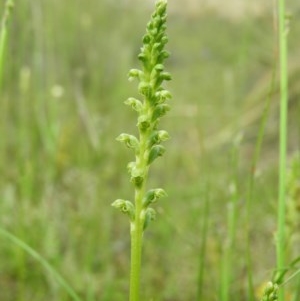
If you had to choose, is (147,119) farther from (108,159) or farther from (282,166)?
(108,159)

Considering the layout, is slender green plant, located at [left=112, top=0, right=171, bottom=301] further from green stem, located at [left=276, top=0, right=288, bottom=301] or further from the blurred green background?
the blurred green background

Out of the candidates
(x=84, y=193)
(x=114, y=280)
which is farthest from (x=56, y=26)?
(x=114, y=280)

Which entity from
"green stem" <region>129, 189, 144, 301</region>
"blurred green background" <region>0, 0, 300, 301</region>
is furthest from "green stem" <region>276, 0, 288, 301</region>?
"green stem" <region>129, 189, 144, 301</region>

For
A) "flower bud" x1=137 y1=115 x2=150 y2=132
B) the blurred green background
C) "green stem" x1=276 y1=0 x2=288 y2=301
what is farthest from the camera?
the blurred green background

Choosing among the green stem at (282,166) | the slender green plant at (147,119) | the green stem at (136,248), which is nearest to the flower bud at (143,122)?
the slender green plant at (147,119)

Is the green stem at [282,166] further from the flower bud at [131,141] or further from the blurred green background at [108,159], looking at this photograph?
the flower bud at [131,141]
